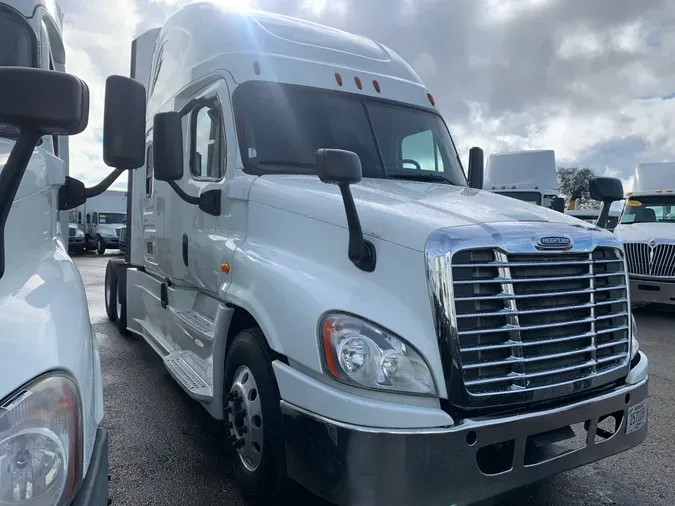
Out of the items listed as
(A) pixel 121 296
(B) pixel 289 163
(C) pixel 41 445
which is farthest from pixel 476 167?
(A) pixel 121 296

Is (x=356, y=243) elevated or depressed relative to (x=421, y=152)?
depressed

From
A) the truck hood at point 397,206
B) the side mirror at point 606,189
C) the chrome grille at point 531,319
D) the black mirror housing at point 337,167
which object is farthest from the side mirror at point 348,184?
the side mirror at point 606,189

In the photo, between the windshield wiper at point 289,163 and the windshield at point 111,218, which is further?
the windshield at point 111,218

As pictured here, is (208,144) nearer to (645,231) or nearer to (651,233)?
(651,233)

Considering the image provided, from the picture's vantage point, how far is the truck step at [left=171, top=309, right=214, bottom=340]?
158 inches

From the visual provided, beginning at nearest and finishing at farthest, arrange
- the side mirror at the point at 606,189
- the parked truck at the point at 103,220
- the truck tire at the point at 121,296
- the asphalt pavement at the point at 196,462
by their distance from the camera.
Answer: the asphalt pavement at the point at 196,462
the side mirror at the point at 606,189
the truck tire at the point at 121,296
the parked truck at the point at 103,220

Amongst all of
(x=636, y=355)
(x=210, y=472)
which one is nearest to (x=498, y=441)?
(x=636, y=355)

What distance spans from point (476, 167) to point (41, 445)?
412 centimetres

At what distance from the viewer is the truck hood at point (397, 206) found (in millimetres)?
2646

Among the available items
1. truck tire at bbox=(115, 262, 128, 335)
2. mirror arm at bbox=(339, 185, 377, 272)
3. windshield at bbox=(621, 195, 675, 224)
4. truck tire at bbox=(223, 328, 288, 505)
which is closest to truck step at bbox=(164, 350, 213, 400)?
truck tire at bbox=(223, 328, 288, 505)

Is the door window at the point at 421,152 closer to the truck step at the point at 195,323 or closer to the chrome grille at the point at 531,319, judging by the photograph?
the chrome grille at the point at 531,319

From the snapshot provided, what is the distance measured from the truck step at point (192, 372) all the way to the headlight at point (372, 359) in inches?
55.1

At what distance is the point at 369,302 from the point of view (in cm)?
254

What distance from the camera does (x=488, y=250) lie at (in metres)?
2.55
